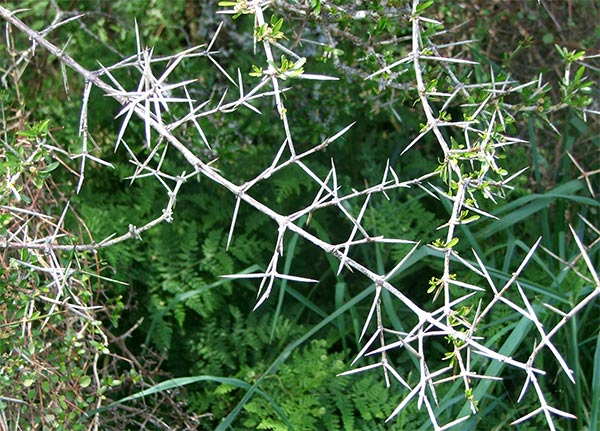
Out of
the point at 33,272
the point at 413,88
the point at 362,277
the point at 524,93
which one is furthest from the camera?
the point at 362,277

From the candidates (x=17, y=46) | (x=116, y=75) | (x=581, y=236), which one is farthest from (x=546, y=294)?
(x=17, y=46)

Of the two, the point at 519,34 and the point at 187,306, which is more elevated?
the point at 519,34

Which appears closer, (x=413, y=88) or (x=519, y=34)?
(x=413, y=88)

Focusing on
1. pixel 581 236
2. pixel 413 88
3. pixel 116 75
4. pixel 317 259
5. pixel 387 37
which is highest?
pixel 413 88

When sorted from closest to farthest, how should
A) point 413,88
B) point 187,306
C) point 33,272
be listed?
1. point 33,272
2. point 413,88
3. point 187,306

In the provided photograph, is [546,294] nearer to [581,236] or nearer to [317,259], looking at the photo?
[581,236]

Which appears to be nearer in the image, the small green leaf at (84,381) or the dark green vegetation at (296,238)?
the small green leaf at (84,381)

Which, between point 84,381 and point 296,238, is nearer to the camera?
point 84,381

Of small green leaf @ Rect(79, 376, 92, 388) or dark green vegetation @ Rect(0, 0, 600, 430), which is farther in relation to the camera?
dark green vegetation @ Rect(0, 0, 600, 430)
